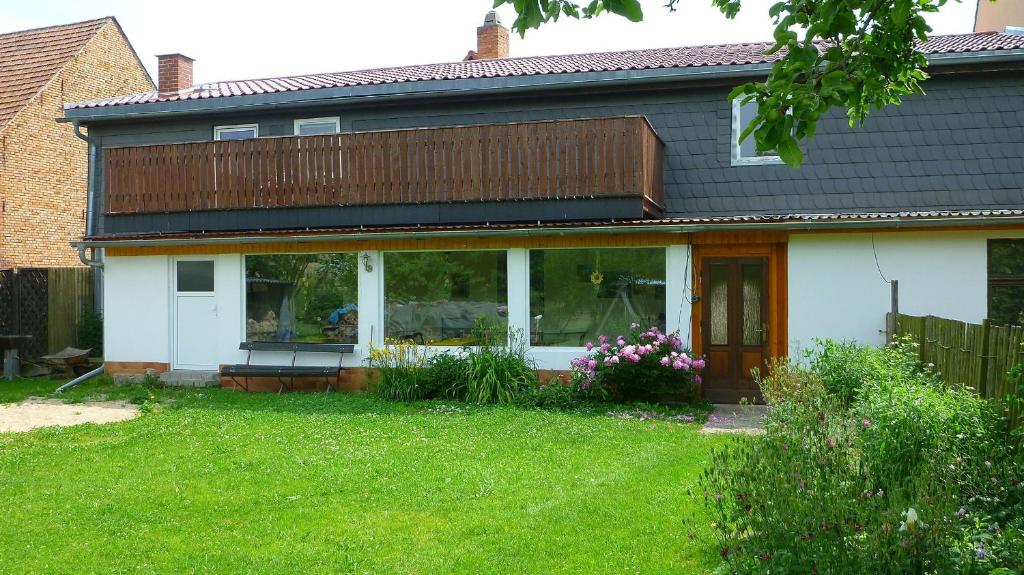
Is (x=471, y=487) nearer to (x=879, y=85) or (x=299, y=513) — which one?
(x=299, y=513)

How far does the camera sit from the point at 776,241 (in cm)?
1343

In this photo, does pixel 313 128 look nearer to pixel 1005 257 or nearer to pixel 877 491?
pixel 1005 257

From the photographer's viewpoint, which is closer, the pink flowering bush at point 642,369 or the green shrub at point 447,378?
the pink flowering bush at point 642,369

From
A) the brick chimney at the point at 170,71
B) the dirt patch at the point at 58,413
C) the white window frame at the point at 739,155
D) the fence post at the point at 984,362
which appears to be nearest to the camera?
the fence post at the point at 984,362

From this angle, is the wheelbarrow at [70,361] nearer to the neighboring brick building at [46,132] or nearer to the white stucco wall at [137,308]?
the white stucco wall at [137,308]

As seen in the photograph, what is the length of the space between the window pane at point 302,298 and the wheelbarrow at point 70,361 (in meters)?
4.36

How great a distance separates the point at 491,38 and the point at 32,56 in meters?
12.4

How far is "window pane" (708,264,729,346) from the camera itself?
13.8m

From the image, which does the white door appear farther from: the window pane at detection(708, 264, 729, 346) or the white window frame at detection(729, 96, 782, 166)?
the white window frame at detection(729, 96, 782, 166)

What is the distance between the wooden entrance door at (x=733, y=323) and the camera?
539 inches

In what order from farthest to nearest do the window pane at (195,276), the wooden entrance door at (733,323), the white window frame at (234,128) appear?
the white window frame at (234,128) → the window pane at (195,276) → the wooden entrance door at (733,323)

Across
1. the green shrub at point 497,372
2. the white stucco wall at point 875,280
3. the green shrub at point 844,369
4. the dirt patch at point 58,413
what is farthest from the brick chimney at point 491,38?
the green shrub at point 844,369

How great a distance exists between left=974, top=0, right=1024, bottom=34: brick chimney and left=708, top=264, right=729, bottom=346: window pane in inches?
361

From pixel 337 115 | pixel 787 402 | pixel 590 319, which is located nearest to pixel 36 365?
pixel 337 115
